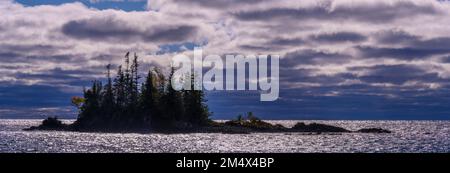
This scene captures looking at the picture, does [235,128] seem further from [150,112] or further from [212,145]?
[212,145]

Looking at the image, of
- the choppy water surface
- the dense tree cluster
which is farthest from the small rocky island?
the choppy water surface

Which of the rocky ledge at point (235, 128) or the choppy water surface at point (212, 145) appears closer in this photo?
the choppy water surface at point (212, 145)

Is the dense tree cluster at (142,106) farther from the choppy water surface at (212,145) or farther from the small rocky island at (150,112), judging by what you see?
the choppy water surface at (212,145)

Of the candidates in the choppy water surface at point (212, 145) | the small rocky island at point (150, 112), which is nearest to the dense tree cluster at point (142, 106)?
the small rocky island at point (150, 112)

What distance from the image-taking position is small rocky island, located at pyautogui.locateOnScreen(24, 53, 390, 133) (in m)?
164

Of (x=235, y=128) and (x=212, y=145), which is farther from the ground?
(x=212, y=145)

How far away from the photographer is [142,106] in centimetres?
16575

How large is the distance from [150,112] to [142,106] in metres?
2.84

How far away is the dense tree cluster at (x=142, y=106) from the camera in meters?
164

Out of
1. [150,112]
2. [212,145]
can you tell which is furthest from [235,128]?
[212,145]

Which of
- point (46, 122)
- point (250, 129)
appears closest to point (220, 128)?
point (250, 129)

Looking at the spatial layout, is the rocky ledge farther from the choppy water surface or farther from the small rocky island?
the choppy water surface
